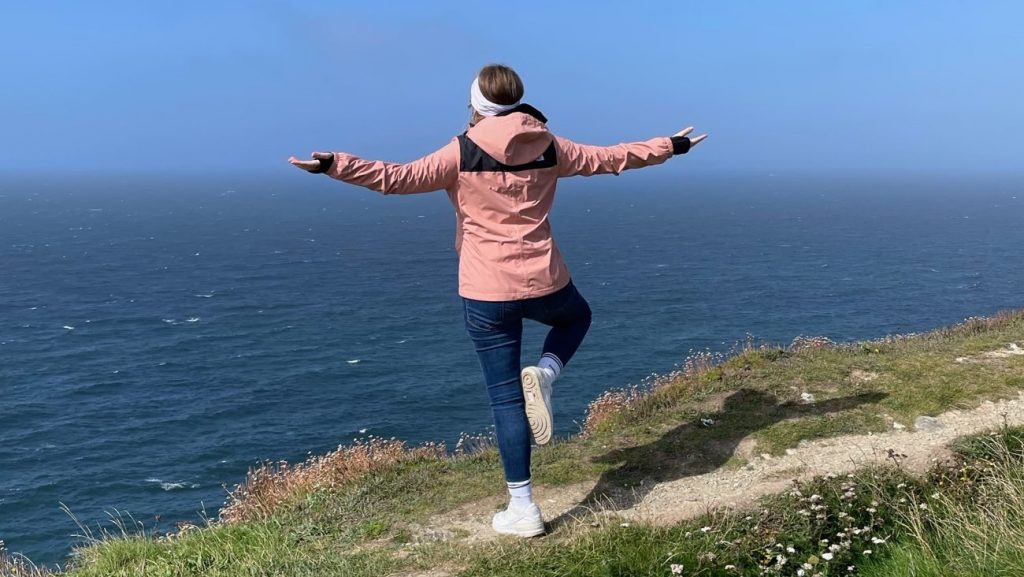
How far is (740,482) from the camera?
6.97 metres

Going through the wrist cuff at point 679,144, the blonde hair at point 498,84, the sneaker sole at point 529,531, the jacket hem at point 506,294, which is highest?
the blonde hair at point 498,84

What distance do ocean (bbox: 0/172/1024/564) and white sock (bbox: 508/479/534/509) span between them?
6.93m

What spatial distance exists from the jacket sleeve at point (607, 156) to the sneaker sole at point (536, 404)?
4.90ft

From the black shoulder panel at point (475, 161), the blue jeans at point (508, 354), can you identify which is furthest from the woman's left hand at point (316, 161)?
the blue jeans at point (508, 354)

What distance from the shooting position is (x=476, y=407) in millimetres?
34688

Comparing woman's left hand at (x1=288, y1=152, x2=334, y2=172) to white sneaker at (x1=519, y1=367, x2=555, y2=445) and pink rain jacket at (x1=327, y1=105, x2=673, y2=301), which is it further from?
white sneaker at (x1=519, y1=367, x2=555, y2=445)

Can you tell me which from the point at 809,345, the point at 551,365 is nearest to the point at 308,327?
the point at 809,345

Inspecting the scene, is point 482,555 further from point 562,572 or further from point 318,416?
point 318,416

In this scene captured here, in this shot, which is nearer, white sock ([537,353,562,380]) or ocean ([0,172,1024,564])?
white sock ([537,353,562,380])

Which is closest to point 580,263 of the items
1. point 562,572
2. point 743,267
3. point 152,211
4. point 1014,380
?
point 743,267

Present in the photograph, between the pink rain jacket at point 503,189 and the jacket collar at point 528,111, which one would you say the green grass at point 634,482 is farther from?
the jacket collar at point 528,111

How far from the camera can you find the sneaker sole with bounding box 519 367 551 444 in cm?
578

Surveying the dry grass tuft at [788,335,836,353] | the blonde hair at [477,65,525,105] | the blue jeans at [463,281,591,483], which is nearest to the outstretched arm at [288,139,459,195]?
the blonde hair at [477,65,525,105]

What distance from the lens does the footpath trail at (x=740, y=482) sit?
247 inches
